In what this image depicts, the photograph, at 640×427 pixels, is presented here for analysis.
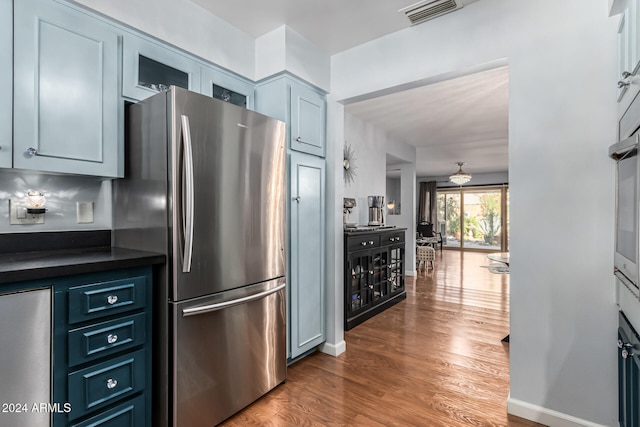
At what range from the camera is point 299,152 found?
2.51 m

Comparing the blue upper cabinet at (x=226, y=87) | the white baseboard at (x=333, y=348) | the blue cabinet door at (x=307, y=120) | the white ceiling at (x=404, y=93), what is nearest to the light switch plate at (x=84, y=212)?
the blue upper cabinet at (x=226, y=87)

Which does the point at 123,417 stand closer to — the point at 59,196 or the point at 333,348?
the point at 59,196

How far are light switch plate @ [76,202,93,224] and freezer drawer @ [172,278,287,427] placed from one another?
32.0 inches

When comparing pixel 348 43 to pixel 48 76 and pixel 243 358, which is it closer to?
pixel 48 76

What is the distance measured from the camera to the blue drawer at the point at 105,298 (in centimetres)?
133

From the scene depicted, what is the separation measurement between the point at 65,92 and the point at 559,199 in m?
2.66

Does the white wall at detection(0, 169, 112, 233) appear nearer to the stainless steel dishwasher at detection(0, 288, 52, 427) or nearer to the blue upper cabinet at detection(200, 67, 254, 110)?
the stainless steel dishwasher at detection(0, 288, 52, 427)

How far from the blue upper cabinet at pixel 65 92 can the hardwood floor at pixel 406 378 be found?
5.51 feet

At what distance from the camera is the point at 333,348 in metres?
2.74

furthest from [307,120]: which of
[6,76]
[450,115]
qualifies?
[450,115]

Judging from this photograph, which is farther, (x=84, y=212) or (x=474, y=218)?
(x=474, y=218)

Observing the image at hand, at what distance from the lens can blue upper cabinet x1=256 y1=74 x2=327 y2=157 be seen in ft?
7.93

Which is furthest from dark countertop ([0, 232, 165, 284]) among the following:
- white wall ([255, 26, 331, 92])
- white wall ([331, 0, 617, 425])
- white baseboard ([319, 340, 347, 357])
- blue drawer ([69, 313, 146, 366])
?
white wall ([331, 0, 617, 425])

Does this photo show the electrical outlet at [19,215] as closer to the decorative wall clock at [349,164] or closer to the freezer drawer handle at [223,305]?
the freezer drawer handle at [223,305]
